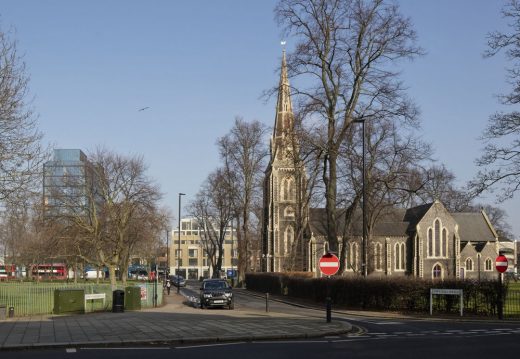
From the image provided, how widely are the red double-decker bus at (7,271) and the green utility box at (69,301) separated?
6687 cm

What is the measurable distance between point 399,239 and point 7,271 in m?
58.9

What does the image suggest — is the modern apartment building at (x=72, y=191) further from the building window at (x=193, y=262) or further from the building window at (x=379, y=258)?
the building window at (x=193, y=262)

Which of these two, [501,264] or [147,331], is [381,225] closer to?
[501,264]

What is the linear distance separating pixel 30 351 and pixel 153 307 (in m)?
20.1

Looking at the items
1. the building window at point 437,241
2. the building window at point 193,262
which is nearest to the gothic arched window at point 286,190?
the building window at point 437,241

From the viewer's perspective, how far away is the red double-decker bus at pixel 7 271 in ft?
305

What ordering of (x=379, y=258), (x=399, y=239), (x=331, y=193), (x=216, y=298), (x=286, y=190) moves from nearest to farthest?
(x=216, y=298)
(x=331, y=193)
(x=379, y=258)
(x=399, y=239)
(x=286, y=190)

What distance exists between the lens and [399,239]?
9344cm

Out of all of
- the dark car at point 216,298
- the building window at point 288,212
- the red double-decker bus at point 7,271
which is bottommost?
the red double-decker bus at point 7,271

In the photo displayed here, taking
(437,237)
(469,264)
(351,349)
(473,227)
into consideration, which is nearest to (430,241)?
(437,237)

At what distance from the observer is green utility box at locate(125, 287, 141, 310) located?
106ft

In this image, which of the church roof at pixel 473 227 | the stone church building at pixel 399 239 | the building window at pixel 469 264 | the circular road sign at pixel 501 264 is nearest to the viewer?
the circular road sign at pixel 501 264

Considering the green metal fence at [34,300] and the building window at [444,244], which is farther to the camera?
the building window at [444,244]

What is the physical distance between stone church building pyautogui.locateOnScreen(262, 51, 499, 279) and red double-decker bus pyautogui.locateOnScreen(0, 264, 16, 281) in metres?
37.9
